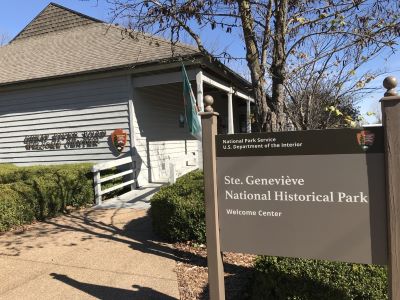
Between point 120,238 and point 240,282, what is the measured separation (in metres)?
2.76

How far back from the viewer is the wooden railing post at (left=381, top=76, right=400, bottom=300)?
9.27ft

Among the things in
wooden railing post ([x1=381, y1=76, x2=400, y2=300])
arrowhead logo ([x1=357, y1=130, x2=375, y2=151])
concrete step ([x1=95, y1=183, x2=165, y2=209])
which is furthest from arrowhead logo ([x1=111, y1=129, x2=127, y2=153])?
wooden railing post ([x1=381, y1=76, x2=400, y2=300])

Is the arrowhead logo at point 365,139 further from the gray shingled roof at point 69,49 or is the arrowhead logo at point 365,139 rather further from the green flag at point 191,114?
the gray shingled roof at point 69,49

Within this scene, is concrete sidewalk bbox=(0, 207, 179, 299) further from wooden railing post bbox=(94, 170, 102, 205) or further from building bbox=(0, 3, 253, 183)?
building bbox=(0, 3, 253, 183)

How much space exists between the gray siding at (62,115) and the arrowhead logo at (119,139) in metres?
Result: 0.15

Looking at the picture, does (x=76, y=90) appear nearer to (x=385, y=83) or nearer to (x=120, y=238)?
(x=120, y=238)

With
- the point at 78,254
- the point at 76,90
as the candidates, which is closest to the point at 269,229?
the point at 78,254

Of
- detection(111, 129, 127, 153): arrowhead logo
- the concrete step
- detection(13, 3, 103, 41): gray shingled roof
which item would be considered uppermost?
detection(13, 3, 103, 41): gray shingled roof

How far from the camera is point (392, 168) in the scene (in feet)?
9.30

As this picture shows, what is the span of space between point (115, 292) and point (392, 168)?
10.7ft

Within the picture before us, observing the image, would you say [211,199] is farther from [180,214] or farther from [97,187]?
[97,187]

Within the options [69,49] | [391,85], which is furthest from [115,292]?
[69,49]

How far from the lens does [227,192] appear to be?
11.3 ft

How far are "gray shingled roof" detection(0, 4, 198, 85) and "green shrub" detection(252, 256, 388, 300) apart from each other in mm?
7398
